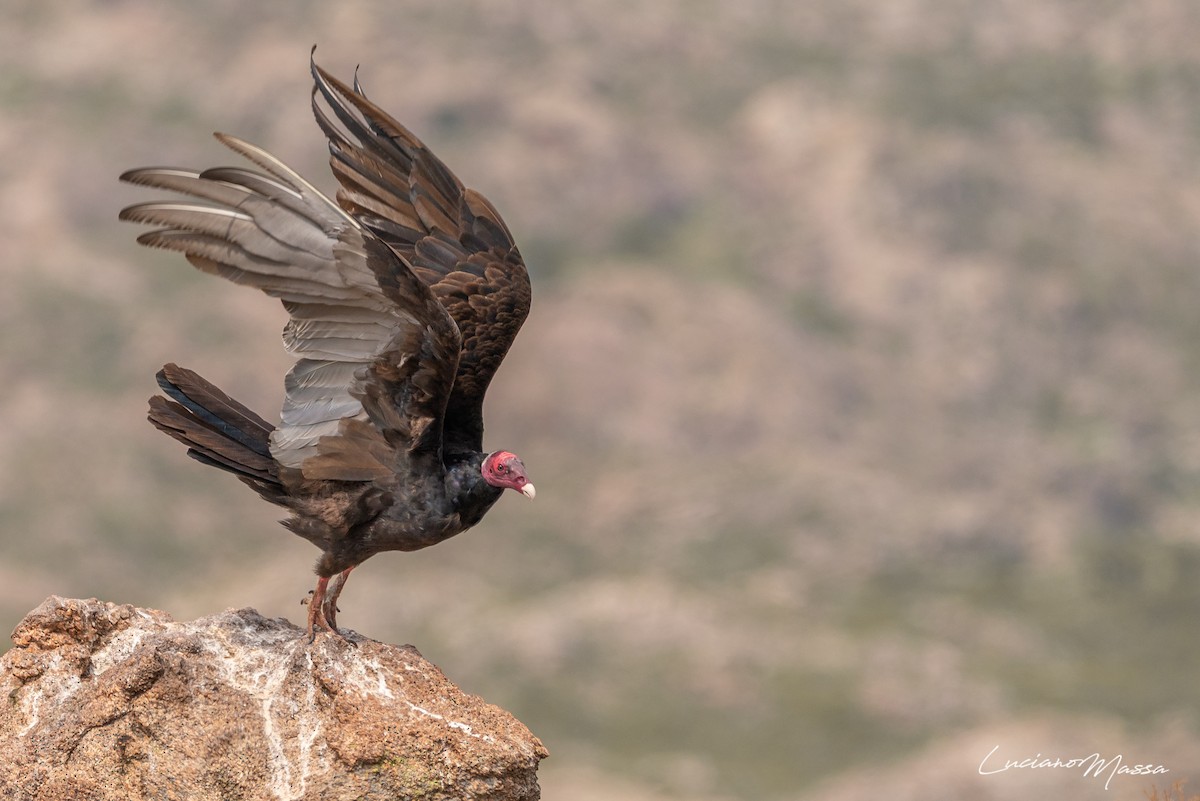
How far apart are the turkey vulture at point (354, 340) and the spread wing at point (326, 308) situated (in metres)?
0.01

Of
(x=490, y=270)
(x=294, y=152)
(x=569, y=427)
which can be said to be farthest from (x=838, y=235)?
(x=490, y=270)

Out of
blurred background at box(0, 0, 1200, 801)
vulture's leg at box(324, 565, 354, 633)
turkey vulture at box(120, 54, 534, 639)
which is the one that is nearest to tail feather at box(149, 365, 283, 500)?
turkey vulture at box(120, 54, 534, 639)

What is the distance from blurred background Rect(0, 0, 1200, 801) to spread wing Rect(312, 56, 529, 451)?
81.3 m

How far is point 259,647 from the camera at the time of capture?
43.2 ft

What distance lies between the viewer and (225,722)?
12.5 meters

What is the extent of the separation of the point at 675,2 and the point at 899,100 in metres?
30.6

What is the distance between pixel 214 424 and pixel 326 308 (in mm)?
1626

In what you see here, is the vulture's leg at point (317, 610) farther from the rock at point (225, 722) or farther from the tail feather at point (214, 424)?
the tail feather at point (214, 424)

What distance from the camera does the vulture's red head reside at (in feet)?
45.0

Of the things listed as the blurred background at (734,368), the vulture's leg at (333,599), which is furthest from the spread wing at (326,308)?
the blurred background at (734,368)

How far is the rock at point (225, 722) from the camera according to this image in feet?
40.1

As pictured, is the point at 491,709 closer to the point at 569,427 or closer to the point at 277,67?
the point at 569,427
